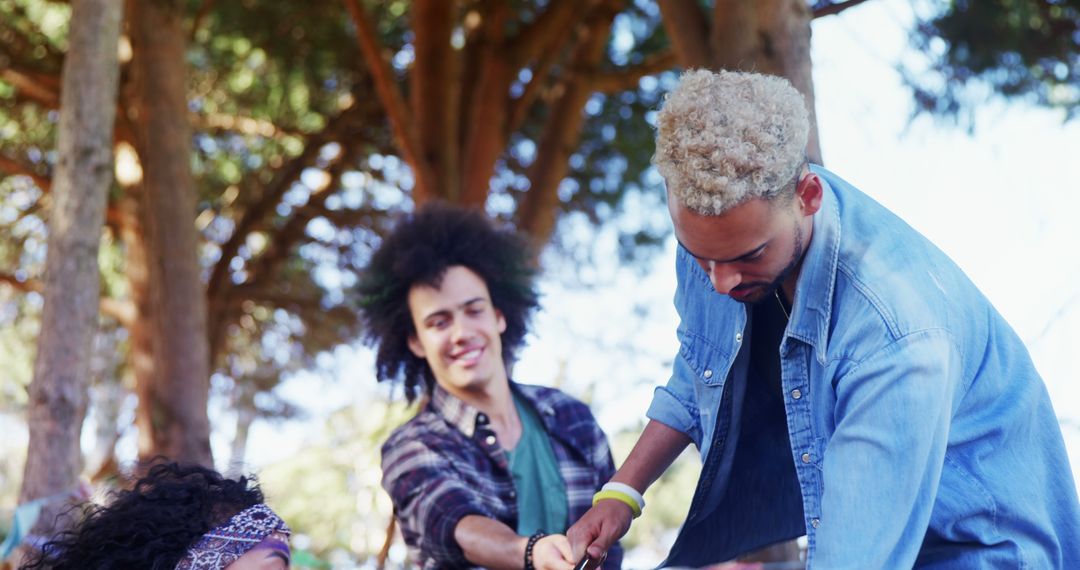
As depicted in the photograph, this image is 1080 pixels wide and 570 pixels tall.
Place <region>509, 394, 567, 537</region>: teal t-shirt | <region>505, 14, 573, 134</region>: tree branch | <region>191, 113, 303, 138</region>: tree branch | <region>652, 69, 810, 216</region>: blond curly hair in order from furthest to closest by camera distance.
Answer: <region>191, 113, 303, 138</region>: tree branch, <region>505, 14, 573, 134</region>: tree branch, <region>509, 394, 567, 537</region>: teal t-shirt, <region>652, 69, 810, 216</region>: blond curly hair

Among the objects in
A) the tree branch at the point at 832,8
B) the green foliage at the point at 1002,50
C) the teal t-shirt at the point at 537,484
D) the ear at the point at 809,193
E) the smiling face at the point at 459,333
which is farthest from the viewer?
the green foliage at the point at 1002,50

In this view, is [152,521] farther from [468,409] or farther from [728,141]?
[728,141]

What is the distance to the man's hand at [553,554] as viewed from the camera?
9.82 ft

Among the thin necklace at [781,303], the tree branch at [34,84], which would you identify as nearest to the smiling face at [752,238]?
the thin necklace at [781,303]

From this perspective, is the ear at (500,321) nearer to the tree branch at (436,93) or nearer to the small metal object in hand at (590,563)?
the small metal object in hand at (590,563)

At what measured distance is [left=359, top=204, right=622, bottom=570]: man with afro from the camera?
12.6ft

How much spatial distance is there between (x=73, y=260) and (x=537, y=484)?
A: 7.75 ft

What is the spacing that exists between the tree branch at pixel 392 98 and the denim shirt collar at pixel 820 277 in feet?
19.1

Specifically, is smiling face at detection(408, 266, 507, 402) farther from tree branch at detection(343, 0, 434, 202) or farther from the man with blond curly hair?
tree branch at detection(343, 0, 434, 202)

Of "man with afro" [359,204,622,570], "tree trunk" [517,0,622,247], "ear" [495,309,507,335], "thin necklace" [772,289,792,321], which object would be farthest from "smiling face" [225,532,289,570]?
A: "tree trunk" [517,0,622,247]

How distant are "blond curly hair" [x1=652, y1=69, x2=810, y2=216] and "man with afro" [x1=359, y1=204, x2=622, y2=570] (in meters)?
1.51

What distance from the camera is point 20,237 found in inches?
435

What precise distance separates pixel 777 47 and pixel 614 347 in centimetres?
829

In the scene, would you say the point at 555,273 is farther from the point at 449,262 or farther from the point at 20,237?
the point at 449,262
